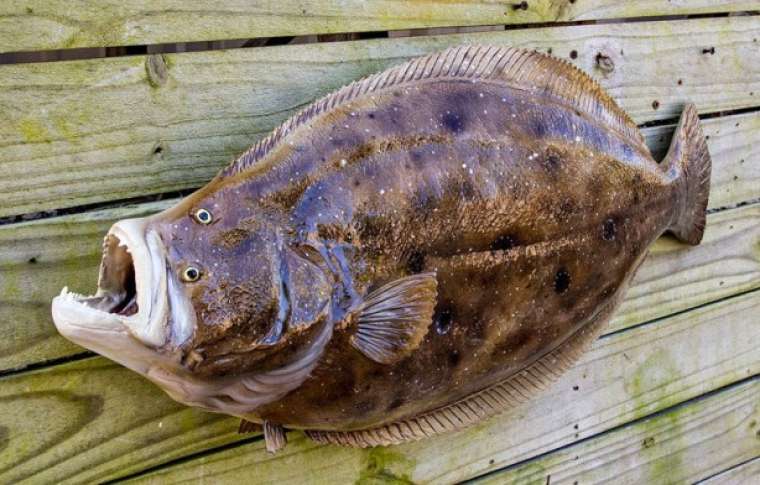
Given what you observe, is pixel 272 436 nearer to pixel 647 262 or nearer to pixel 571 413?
pixel 571 413

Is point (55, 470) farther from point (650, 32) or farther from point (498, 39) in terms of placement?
point (650, 32)

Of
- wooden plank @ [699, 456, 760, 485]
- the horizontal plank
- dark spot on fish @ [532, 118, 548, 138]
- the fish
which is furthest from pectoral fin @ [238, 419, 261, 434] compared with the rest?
wooden plank @ [699, 456, 760, 485]

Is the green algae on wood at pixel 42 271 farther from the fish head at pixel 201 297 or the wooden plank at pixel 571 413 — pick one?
the wooden plank at pixel 571 413

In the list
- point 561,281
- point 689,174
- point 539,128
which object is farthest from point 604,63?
point 561,281

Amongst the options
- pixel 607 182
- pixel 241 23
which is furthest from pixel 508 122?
pixel 241 23

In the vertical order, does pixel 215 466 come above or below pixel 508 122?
below

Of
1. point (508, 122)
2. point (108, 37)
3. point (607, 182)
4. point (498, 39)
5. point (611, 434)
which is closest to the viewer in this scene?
point (108, 37)
